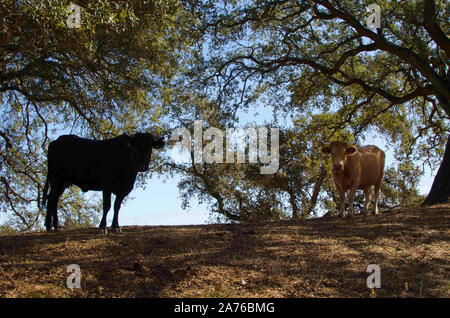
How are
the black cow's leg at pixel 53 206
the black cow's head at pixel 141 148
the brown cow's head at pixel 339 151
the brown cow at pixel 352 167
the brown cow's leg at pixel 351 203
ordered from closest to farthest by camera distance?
the black cow's head at pixel 141 148 → the black cow's leg at pixel 53 206 → the brown cow's head at pixel 339 151 → the brown cow at pixel 352 167 → the brown cow's leg at pixel 351 203

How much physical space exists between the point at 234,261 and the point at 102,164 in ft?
14.1

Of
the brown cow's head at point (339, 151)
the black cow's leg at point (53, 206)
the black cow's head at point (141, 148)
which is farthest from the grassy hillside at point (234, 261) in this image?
the brown cow's head at point (339, 151)

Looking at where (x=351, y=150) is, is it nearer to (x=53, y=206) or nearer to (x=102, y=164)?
(x=102, y=164)

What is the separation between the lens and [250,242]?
9289 mm

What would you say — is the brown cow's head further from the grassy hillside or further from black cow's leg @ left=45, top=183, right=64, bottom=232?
black cow's leg @ left=45, top=183, right=64, bottom=232

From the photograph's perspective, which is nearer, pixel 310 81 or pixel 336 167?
pixel 336 167

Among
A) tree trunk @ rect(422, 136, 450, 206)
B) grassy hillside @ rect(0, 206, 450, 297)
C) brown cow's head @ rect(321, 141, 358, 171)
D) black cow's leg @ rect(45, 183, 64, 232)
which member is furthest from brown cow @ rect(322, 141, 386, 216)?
black cow's leg @ rect(45, 183, 64, 232)

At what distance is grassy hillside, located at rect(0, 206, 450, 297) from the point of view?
21.5 ft

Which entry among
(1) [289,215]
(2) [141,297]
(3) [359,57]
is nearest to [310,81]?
(3) [359,57]

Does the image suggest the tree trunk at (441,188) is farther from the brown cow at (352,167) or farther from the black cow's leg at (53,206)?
the black cow's leg at (53,206)

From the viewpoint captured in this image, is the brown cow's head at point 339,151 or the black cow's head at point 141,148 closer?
the black cow's head at point 141,148

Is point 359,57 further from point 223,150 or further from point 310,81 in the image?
point 223,150

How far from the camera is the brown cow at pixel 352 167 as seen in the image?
12.6m

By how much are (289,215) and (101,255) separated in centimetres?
1741
